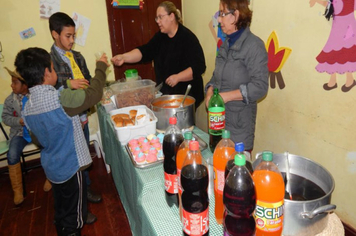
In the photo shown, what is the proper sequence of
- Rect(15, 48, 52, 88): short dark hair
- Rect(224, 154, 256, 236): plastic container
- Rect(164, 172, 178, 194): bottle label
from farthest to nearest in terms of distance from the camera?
Rect(15, 48, 52, 88): short dark hair < Rect(164, 172, 178, 194): bottle label < Rect(224, 154, 256, 236): plastic container

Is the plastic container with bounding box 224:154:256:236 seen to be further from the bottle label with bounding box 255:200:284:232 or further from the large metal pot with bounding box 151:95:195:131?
the large metal pot with bounding box 151:95:195:131

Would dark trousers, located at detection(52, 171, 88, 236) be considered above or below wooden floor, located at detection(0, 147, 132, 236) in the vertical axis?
above

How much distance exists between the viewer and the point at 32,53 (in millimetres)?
1373

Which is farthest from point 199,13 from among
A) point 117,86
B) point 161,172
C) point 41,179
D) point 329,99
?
point 41,179

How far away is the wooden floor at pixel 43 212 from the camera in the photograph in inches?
82.9

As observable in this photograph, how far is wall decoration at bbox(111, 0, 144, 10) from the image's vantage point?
10.1 ft

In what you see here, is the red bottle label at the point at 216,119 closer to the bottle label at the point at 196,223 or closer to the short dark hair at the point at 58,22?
the bottle label at the point at 196,223

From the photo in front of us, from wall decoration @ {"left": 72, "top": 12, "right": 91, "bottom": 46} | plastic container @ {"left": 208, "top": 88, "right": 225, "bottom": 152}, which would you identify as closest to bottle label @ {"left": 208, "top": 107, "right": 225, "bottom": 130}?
plastic container @ {"left": 208, "top": 88, "right": 225, "bottom": 152}

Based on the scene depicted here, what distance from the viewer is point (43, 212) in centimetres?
234

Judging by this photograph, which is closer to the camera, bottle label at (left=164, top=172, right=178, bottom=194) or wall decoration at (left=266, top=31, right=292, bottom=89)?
bottle label at (left=164, top=172, right=178, bottom=194)

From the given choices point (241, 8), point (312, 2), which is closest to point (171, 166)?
point (241, 8)

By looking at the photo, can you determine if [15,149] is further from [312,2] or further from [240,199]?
[312,2]

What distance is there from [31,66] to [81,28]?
6.26ft

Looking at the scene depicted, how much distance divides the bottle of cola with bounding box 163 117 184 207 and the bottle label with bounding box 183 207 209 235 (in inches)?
9.0
